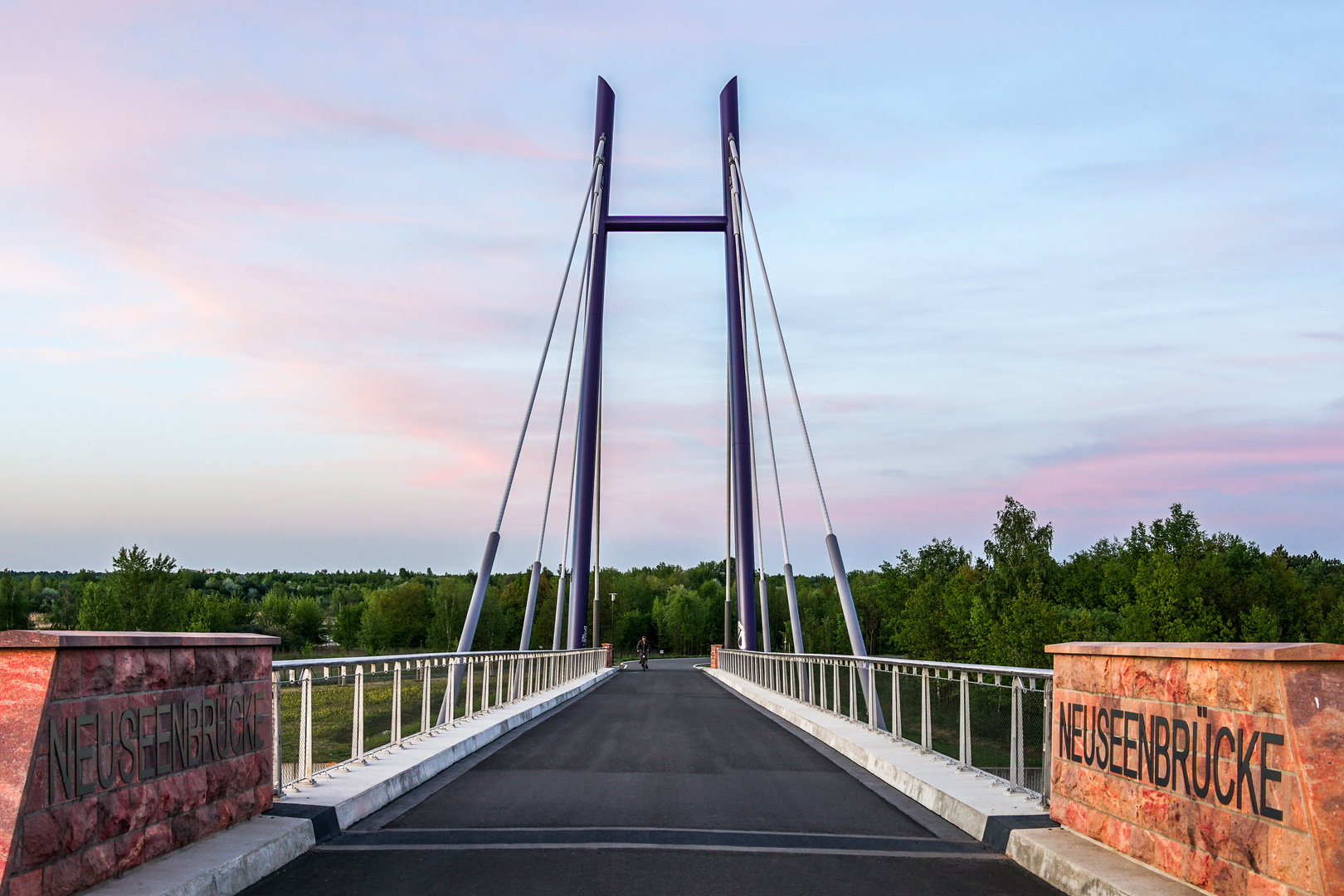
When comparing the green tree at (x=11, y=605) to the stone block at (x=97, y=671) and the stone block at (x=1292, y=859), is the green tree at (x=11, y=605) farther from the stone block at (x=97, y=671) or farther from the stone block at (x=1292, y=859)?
the stone block at (x=1292, y=859)

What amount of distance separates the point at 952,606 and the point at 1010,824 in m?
92.1

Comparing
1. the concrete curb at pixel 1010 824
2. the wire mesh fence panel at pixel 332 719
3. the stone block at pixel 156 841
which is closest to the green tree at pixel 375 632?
the concrete curb at pixel 1010 824

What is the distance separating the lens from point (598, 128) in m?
39.6

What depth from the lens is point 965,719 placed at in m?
9.79

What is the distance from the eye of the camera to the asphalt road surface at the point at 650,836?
622cm

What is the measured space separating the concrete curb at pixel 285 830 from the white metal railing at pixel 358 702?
177mm

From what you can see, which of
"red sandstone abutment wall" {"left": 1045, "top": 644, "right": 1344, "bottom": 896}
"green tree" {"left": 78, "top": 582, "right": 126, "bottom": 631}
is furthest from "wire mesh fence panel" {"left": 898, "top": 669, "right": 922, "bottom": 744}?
"green tree" {"left": 78, "top": 582, "right": 126, "bottom": 631}

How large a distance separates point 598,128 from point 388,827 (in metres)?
34.3

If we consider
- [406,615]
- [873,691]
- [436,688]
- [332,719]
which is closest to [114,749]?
[332,719]

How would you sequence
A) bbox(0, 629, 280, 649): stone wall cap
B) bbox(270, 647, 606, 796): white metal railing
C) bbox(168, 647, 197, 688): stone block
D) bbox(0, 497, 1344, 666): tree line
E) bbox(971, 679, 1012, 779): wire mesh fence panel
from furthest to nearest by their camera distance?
1. bbox(0, 497, 1344, 666): tree line
2. bbox(971, 679, 1012, 779): wire mesh fence panel
3. bbox(270, 647, 606, 796): white metal railing
4. bbox(168, 647, 197, 688): stone block
5. bbox(0, 629, 280, 649): stone wall cap

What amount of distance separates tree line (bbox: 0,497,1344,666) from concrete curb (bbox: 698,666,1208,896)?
5983 cm

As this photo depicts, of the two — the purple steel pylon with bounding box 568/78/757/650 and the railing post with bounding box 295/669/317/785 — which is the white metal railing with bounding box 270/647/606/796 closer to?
the railing post with bounding box 295/669/317/785

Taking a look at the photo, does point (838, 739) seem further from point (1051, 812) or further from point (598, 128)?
point (598, 128)

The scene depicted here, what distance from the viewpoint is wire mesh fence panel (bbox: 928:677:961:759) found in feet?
33.0
